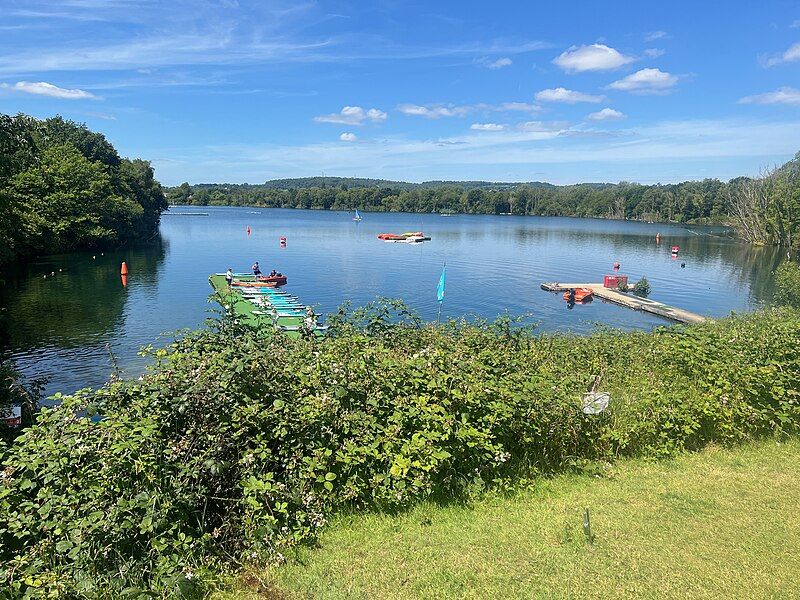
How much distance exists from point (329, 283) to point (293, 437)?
3979 cm

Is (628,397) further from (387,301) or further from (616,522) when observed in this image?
(387,301)

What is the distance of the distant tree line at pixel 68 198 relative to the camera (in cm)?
3716

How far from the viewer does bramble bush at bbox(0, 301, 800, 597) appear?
353 centimetres

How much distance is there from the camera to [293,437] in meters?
4.40

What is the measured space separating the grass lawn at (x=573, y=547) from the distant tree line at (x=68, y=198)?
24860mm

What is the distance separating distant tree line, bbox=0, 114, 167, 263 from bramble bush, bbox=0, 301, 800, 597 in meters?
23.6

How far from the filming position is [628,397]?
6.40 meters

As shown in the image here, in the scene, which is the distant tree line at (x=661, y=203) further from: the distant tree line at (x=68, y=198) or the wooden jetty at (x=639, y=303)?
the distant tree line at (x=68, y=198)

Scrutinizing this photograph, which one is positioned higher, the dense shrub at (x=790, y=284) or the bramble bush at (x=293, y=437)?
the bramble bush at (x=293, y=437)

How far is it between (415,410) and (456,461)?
0.84 meters

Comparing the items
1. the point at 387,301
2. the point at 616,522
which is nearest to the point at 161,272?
the point at 387,301

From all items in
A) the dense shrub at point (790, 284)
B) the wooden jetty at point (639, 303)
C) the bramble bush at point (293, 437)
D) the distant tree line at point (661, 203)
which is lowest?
the wooden jetty at point (639, 303)

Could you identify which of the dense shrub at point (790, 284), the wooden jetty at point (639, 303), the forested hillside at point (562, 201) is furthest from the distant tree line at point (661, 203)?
the dense shrub at point (790, 284)

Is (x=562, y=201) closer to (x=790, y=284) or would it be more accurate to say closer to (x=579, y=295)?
(x=579, y=295)
